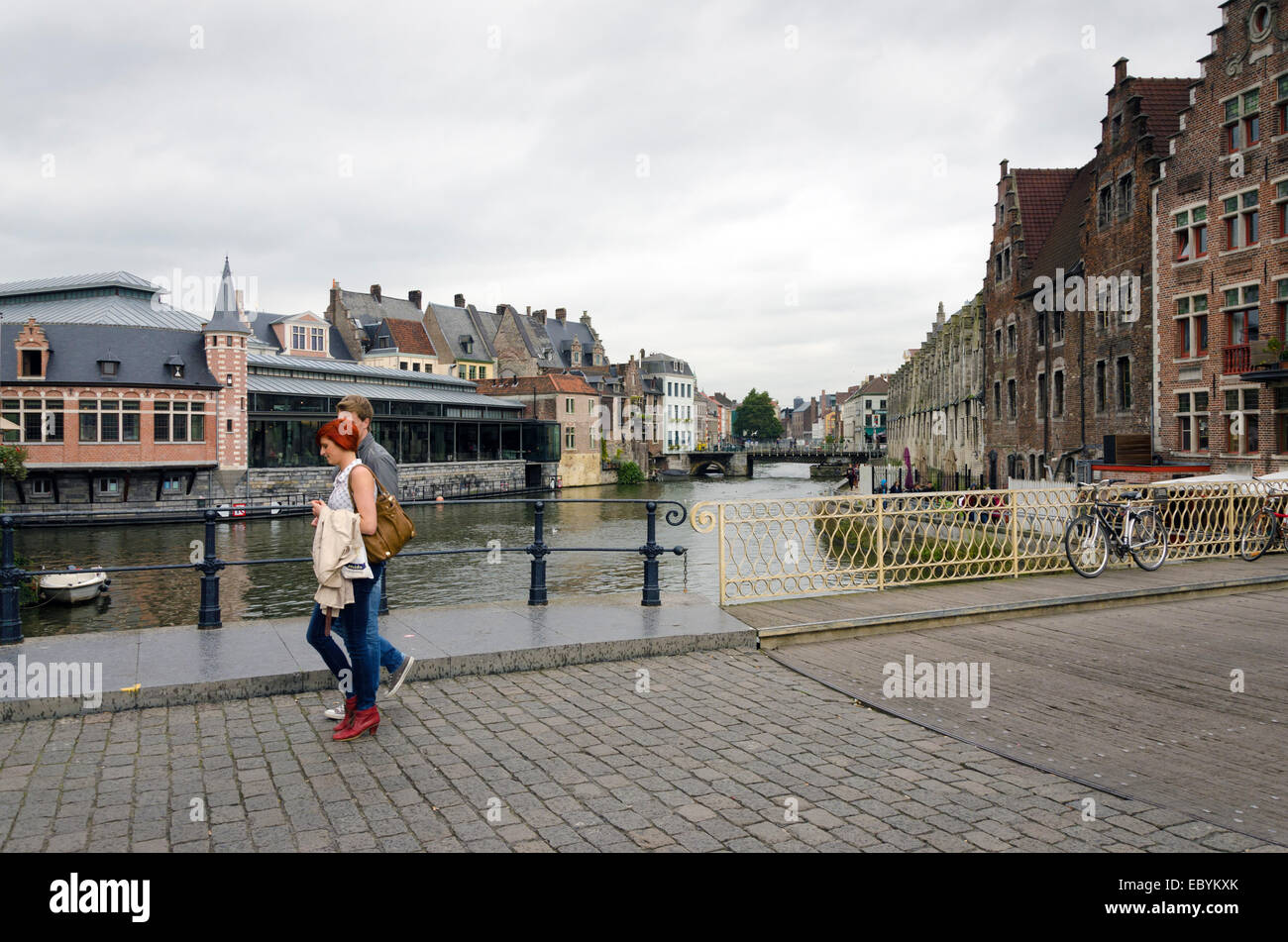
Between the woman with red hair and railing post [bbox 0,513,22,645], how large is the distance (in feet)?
10.7

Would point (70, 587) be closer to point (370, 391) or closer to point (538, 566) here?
point (538, 566)

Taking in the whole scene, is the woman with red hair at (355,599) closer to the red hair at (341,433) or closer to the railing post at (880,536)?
the red hair at (341,433)

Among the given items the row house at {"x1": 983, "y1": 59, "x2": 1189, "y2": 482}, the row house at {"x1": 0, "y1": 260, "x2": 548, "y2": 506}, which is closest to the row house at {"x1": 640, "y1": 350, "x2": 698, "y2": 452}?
the row house at {"x1": 0, "y1": 260, "x2": 548, "y2": 506}

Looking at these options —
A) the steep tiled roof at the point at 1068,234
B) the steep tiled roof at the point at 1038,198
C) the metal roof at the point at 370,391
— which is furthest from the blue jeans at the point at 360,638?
the metal roof at the point at 370,391

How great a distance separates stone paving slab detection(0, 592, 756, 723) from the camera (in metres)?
5.72

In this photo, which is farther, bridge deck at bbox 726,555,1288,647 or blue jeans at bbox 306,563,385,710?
bridge deck at bbox 726,555,1288,647

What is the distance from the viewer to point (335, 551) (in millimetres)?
4789

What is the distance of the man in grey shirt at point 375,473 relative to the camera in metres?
5.02

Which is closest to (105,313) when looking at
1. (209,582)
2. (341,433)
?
(209,582)

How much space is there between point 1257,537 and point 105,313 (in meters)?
50.3

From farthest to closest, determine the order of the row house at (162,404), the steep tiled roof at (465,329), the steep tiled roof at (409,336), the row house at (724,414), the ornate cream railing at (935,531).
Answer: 1. the row house at (724,414)
2. the steep tiled roof at (465,329)
3. the steep tiled roof at (409,336)
4. the row house at (162,404)
5. the ornate cream railing at (935,531)

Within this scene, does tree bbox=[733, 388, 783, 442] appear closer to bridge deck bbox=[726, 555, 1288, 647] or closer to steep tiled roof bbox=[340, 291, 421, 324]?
steep tiled roof bbox=[340, 291, 421, 324]

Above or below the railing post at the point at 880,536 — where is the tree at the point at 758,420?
above

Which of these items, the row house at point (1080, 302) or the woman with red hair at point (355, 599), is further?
the row house at point (1080, 302)
